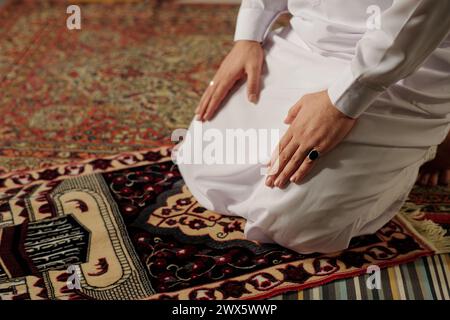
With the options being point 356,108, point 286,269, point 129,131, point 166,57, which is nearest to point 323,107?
point 356,108

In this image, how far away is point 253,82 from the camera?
1.35 meters

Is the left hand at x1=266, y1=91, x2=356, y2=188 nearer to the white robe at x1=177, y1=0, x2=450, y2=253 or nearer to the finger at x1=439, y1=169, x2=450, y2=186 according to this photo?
the white robe at x1=177, y1=0, x2=450, y2=253

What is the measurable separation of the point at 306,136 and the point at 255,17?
0.41 metres

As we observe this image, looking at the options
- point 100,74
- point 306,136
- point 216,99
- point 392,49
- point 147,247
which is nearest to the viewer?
point 392,49

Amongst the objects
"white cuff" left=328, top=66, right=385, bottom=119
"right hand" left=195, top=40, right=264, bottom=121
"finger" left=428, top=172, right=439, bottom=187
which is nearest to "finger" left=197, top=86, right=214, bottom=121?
"right hand" left=195, top=40, right=264, bottom=121

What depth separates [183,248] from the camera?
127 cm

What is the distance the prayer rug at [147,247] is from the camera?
117 cm

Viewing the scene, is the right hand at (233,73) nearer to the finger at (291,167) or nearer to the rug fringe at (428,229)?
the finger at (291,167)

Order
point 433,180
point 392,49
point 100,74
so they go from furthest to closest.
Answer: point 100,74 < point 433,180 < point 392,49

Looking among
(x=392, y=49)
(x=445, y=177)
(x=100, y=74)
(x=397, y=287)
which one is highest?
(x=392, y=49)

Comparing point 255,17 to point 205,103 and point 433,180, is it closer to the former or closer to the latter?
point 205,103

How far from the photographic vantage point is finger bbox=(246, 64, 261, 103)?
134cm

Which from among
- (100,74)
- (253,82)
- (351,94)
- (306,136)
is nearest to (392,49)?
(351,94)
